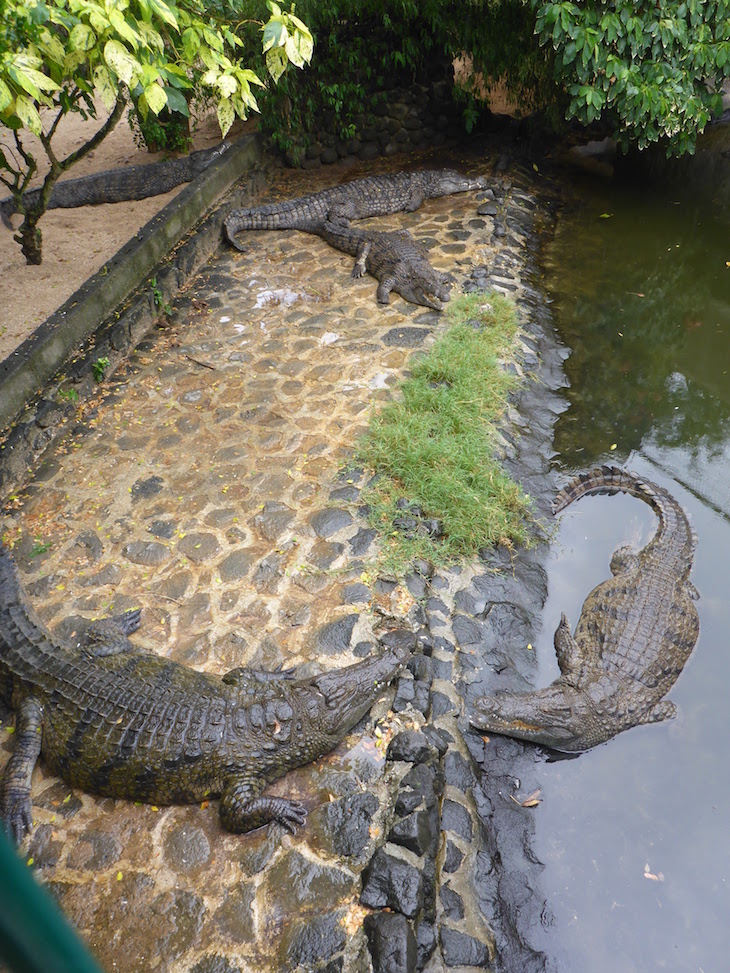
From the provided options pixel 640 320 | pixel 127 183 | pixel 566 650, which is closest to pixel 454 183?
pixel 640 320

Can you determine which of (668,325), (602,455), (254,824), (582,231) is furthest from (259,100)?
(254,824)

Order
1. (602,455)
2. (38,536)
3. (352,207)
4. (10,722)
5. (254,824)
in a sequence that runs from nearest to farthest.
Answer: (254,824) → (10,722) → (38,536) → (602,455) → (352,207)

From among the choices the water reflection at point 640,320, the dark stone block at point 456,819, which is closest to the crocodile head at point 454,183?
the water reflection at point 640,320

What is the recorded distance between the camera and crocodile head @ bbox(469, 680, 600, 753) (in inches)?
145

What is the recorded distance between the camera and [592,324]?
281 inches

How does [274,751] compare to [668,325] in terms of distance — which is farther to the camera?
[668,325]

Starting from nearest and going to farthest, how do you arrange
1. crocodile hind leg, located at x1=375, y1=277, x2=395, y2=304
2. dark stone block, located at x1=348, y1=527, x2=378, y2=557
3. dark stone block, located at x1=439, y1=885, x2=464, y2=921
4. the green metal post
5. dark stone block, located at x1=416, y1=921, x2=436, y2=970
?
1. the green metal post
2. dark stone block, located at x1=416, y1=921, x2=436, y2=970
3. dark stone block, located at x1=439, y1=885, x2=464, y2=921
4. dark stone block, located at x1=348, y1=527, x2=378, y2=557
5. crocodile hind leg, located at x1=375, y1=277, x2=395, y2=304

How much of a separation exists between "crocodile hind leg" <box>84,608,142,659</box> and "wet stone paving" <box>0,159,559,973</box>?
85mm

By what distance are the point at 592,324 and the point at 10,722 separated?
624cm

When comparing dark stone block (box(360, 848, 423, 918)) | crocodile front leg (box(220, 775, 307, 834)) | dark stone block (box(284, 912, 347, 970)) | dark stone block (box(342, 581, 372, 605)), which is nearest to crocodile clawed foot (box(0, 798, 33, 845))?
crocodile front leg (box(220, 775, 307, 834))

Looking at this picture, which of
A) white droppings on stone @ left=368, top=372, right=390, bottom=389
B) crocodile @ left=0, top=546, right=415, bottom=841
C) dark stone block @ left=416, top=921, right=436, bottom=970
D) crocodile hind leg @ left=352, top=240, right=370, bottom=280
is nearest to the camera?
dark stone block @ left=416, top=921, right=436, bottom=970

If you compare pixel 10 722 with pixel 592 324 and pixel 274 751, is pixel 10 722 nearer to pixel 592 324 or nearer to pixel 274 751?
pixel 274 751

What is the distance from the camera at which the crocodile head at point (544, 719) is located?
12.1ft

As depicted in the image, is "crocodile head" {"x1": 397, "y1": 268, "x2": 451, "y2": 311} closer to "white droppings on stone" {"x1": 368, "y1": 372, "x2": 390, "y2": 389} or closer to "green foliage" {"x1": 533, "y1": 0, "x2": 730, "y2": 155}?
"white droppings on stone" {"x1": 368, "y1": 372, "x2": 390, "y2": 389}
